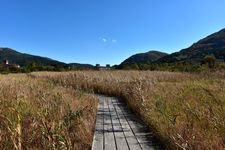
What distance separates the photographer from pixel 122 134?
6738 mm

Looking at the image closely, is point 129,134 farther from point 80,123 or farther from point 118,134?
point 80,123

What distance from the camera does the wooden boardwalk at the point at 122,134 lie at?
5.79 meters

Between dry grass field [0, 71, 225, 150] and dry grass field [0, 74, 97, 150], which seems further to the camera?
dry grass field [0, 74, 97, 150]

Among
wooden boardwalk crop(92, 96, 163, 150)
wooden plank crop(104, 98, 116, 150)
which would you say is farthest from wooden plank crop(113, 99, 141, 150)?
wooden plank crop(104, 98, 116, 150)

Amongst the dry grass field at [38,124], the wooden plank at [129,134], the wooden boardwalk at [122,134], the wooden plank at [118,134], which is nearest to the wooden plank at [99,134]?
the wooden boardwalk at [122,134]

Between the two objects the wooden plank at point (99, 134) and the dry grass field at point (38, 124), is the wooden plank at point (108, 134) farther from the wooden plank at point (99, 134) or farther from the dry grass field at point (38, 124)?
the dry grass field at point (38, 124)

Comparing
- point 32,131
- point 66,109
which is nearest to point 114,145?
point 32,131

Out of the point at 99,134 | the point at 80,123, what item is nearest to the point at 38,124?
the point at 80,123

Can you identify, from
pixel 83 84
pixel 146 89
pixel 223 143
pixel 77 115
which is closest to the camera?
pixel 223 143

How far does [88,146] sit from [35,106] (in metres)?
2.31

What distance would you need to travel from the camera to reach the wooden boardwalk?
579 cm

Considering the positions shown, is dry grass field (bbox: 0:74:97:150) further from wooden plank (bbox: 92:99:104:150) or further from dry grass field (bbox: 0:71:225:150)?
wooden plank (bbox: 92:99:104:150)

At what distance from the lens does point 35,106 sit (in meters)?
7.62

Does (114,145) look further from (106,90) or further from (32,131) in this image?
(106,90)
